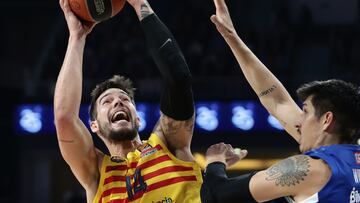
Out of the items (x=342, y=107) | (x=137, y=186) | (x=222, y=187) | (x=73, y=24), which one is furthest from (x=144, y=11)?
(x=342, y=107)

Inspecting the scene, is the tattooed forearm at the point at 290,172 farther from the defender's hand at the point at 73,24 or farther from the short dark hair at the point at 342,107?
the defender's hand at the point at 73,24

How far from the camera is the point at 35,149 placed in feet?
36.4

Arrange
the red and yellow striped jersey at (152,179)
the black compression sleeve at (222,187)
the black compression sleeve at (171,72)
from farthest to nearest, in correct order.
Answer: the red and yellow striped jersey at (152,179), the black compression sleeve at (171,72), the black compression sleeve at (222,187)

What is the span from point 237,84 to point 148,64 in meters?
1.72

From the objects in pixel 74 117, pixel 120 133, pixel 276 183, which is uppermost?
pixel 74 117

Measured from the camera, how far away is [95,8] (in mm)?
3859

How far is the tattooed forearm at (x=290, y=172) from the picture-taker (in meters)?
3.25

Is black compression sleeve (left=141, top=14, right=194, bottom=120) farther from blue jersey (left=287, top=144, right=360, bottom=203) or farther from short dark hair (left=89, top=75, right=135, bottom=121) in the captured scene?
blue jersey (left=287, top=144, right=360, bottom=203)

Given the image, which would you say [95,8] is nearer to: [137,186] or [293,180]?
[137,186]

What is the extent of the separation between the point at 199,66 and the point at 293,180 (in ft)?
28.4

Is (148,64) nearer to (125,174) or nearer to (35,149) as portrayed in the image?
(35,149)

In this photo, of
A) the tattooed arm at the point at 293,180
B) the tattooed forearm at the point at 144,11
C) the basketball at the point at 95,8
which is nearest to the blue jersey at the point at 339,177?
the tattooed arm at the point at 293,180

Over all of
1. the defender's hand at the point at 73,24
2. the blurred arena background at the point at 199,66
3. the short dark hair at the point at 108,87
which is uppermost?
the defender's hand at the point at 73,24

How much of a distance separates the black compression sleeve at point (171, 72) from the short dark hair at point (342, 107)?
2.09 ft
